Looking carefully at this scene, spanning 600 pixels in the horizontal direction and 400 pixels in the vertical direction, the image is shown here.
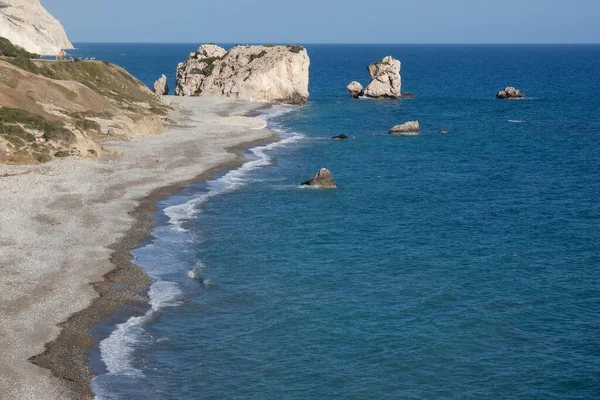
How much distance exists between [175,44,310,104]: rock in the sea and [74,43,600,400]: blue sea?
51227mm

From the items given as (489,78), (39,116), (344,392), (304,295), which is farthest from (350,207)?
(489,78)

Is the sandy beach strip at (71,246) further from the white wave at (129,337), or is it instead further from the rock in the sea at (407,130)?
the rock in the sea at (407,130)

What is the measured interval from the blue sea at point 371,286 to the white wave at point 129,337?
0.33 feet

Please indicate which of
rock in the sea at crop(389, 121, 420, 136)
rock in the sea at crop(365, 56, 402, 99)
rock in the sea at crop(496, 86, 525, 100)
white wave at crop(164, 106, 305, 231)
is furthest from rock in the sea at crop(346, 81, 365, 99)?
rock in the sea at crop(389, 121, 420, 136)

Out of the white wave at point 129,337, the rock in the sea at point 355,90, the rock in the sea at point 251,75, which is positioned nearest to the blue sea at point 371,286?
the white wave at point 129,337

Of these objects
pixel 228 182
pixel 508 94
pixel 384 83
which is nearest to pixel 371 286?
pixel 228 182

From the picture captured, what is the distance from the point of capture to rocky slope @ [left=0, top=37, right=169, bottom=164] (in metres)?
65.0

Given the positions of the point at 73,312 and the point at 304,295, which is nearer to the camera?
the point at 73,312

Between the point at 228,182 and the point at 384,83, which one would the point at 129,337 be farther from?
the point at 384,83

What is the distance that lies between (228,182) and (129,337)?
106 ft

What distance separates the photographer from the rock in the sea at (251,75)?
4916 inches

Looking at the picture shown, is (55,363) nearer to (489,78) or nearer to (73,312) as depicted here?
(73,312)

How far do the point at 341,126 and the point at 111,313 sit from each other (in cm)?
6873

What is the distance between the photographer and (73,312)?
32906 millimetres
